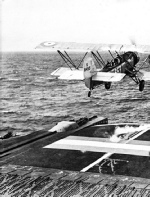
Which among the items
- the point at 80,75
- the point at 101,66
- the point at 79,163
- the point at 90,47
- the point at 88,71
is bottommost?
the point at 79,163

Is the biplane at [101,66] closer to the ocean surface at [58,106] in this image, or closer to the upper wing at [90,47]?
the upper wing at [90,47]

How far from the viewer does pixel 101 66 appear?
1535 inches

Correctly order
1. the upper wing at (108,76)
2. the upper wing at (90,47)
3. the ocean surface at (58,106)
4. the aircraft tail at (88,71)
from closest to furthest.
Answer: the upper wing at (108,76), the aircraft tail at (88,71), the upper wing at (90,47), the ocean surface at (58,106)

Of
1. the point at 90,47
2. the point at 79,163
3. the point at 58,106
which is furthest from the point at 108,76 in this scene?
the point at 58,106

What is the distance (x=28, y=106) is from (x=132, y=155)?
5389cm

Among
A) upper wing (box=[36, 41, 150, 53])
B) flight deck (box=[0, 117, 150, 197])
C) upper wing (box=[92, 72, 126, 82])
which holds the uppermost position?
upper wing (box=[36, 41, 150, 53])

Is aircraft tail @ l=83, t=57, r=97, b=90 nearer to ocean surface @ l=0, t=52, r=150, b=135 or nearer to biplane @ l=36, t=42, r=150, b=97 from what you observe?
biplane @ l=36, t=42, r=150, b=97

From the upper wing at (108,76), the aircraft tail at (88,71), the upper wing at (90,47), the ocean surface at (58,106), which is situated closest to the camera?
the upper wing at (108,76)

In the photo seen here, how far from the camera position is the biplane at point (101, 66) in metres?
33.8

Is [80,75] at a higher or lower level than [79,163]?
Answer: higher

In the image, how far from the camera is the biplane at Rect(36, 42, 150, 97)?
1330 inches

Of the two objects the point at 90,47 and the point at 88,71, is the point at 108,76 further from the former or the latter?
the point at 90,47

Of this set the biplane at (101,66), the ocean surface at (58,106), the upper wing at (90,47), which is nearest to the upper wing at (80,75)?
the biplane at (101,66)

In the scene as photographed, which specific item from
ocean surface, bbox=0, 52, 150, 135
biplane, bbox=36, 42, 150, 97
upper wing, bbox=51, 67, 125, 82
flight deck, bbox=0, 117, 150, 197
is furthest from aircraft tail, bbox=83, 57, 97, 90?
ocean surface, bbox=0, 52, 150, 135
